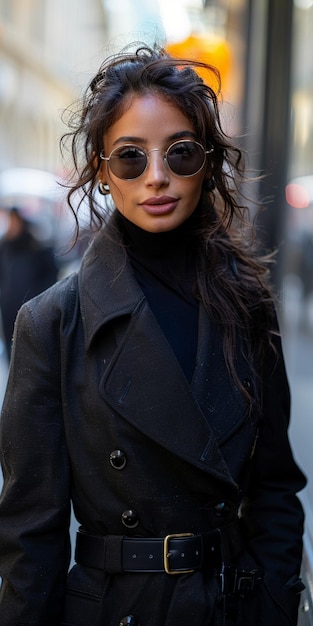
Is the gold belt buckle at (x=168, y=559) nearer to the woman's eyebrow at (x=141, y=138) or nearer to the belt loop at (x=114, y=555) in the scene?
the belt loop at (x=114, y=555)

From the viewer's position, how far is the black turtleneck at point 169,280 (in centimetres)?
221

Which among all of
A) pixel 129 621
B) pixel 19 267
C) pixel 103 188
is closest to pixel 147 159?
pixel 103 188

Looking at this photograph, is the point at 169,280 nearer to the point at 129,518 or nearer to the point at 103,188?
the point at 103,188

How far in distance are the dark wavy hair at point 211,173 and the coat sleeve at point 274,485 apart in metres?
0.10

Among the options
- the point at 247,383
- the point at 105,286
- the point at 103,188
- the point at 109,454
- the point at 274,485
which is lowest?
the point at 274,485

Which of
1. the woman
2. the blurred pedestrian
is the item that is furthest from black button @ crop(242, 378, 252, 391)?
the blurred pedestrian

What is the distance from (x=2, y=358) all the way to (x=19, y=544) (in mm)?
10167

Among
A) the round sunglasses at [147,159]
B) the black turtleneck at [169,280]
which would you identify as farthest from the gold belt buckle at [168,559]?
the round sunglasses at [147,159]

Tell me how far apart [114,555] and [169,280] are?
65 centimetres

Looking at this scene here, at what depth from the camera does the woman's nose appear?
6.92 feet

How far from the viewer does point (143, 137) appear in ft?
6.98

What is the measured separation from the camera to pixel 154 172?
2109mm

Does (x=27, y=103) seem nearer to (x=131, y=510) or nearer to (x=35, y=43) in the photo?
(x=35, y=43)

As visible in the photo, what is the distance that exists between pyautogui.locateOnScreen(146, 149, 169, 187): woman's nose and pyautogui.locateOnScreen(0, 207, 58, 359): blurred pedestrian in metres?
6.80
